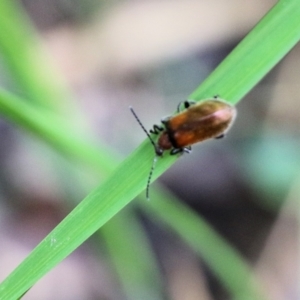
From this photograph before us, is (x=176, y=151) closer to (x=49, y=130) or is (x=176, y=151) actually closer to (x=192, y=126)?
(x=192, y=126)

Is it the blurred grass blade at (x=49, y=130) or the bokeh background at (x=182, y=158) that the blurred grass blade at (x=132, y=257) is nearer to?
the bokeh background at (x=182, y=158)

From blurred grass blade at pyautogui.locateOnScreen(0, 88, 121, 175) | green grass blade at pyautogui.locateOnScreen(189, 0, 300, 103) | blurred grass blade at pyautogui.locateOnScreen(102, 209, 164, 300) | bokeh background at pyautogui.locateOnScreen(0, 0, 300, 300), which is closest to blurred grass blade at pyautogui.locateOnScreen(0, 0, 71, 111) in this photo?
blurred grass blade at pyautogui.locateOnScreen(0, 88, 121, 175)

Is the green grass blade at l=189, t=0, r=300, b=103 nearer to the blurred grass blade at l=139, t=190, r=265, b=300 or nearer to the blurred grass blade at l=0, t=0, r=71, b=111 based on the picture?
the blurred grass blade at l=0, t=0, r=71, b=111

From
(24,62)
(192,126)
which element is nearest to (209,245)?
(192,126)

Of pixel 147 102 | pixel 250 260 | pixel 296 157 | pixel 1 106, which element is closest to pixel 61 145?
pixel 1 106

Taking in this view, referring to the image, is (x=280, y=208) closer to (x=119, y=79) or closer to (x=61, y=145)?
(x=119, y=79)

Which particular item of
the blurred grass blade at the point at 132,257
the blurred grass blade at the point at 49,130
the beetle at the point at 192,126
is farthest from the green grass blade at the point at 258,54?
the blurred grass blade at the point at 132,257

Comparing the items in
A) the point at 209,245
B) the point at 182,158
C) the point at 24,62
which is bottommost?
the point at 209,245
